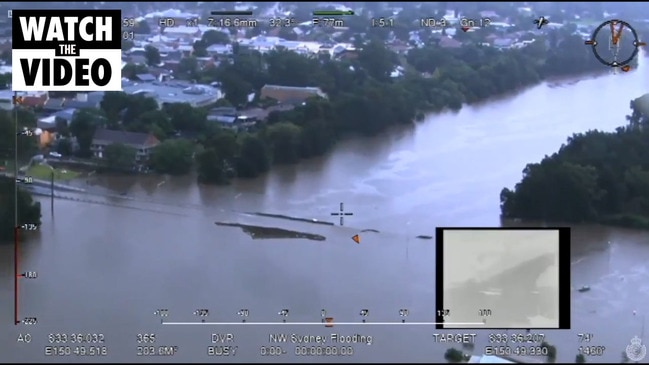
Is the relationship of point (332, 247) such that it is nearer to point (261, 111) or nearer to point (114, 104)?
point (261, 111)

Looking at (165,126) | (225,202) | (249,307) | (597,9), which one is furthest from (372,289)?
(597,9)

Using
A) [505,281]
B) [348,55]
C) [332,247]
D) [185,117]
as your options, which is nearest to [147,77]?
[185,117]

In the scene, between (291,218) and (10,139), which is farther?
(291,218)

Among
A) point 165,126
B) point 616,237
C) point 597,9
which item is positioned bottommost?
point 616,237

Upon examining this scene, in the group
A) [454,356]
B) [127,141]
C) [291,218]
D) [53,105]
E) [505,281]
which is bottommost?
[454,356]

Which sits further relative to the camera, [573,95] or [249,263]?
[573,95]

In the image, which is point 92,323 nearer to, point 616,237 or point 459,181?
point 459,181
